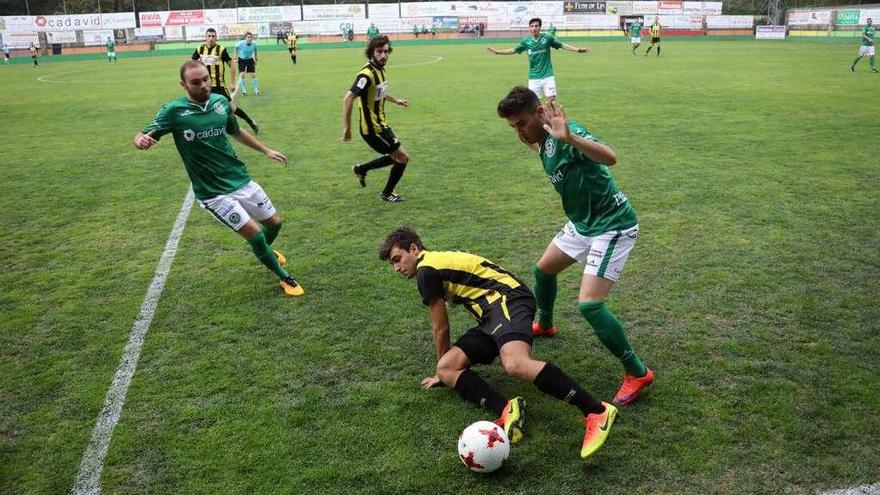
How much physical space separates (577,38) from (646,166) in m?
44.6

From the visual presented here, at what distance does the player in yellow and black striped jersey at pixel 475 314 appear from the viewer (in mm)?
3973

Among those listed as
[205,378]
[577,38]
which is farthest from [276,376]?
[577,38]

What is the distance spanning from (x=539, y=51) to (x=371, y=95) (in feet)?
20.9

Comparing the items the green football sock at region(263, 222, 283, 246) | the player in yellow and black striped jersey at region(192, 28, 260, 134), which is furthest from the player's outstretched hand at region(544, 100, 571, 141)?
the player in yellow and black striped jersey at region(192, 28, 260, 134)

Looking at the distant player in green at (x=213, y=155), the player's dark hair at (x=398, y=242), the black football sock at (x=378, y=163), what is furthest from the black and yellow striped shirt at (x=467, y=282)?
the black football sock at (x=378, y=163)

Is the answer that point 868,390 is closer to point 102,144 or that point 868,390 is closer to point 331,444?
point 331,444

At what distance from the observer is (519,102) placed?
3.87 meters

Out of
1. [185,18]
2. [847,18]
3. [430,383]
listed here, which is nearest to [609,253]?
[430,383]

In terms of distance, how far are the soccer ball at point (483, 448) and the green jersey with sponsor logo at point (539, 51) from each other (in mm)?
11341

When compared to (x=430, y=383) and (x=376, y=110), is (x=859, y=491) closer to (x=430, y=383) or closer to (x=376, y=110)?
(x=430, y=383)

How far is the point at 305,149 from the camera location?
1229 cm

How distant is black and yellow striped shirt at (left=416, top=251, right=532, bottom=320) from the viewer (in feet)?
13.6

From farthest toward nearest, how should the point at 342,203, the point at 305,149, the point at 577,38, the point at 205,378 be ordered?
the point at 577,38 → the point at 305,149 → the point at 342,203 → the point at 205,378

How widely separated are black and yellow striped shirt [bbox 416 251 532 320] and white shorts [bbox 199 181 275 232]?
2380 millimetres
